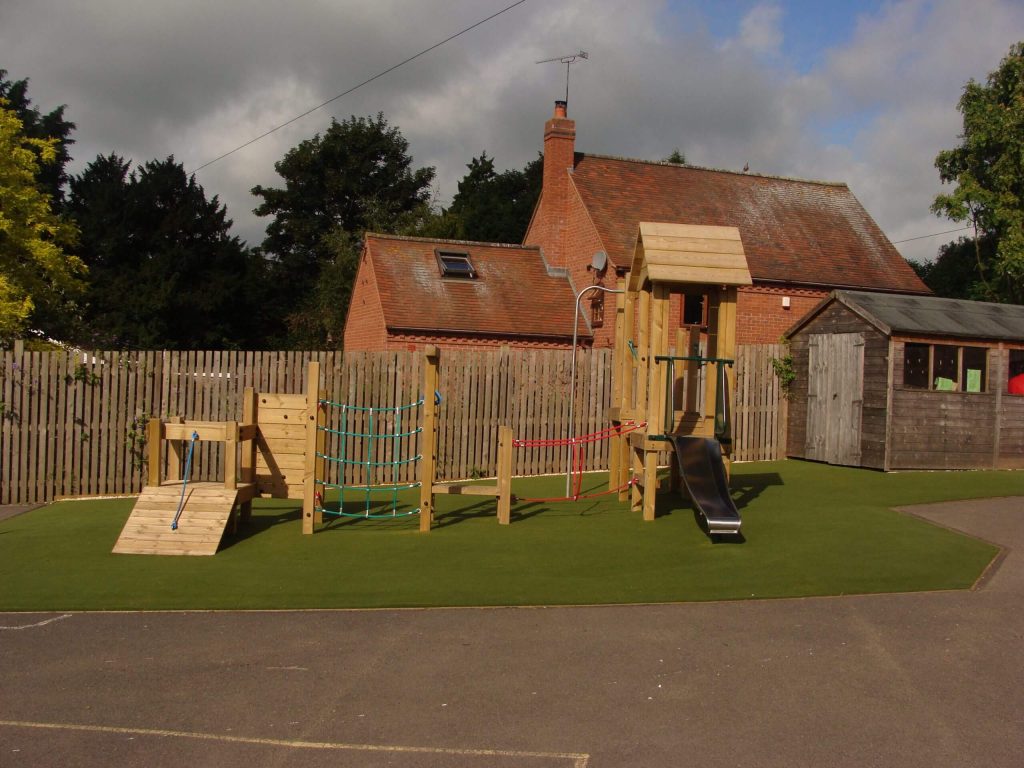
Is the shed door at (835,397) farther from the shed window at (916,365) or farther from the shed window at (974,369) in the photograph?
the shed window at (974,369)

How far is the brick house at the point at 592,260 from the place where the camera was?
24.3 metres

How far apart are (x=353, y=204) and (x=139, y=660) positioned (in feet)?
169

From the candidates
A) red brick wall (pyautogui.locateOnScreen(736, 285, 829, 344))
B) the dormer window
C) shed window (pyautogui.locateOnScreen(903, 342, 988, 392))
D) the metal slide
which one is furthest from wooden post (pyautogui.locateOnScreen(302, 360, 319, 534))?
red brick wall (pyautogui.locateOnScreen(736, 285, 829, 344))

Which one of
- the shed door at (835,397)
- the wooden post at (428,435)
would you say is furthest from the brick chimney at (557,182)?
the wooden post at (428,435)

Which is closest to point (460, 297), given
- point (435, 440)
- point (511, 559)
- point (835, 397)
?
point (835, 397)

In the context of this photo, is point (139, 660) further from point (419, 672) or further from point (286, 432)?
point (286, 432)

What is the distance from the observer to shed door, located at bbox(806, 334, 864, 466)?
56.3 ft

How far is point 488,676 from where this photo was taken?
623 cm

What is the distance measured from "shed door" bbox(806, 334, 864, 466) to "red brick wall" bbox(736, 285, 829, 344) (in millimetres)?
6519

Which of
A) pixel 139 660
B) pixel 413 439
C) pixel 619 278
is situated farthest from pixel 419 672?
pixel 619 278

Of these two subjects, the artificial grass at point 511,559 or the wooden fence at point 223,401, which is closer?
the artificial grass at point 511,559

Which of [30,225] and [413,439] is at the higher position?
[30,225]

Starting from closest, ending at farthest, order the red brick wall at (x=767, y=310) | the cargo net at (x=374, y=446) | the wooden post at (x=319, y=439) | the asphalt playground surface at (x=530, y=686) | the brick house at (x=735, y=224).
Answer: the asphalt playground surface at (x=530, y=686), the wooden post at (x=319, y=439), the cargo net at (x=374, y=446), the red brick wall at (x=767, y=310), the brick house at (x=735, y=224)

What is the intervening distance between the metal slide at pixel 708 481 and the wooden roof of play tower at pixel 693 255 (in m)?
2.05
